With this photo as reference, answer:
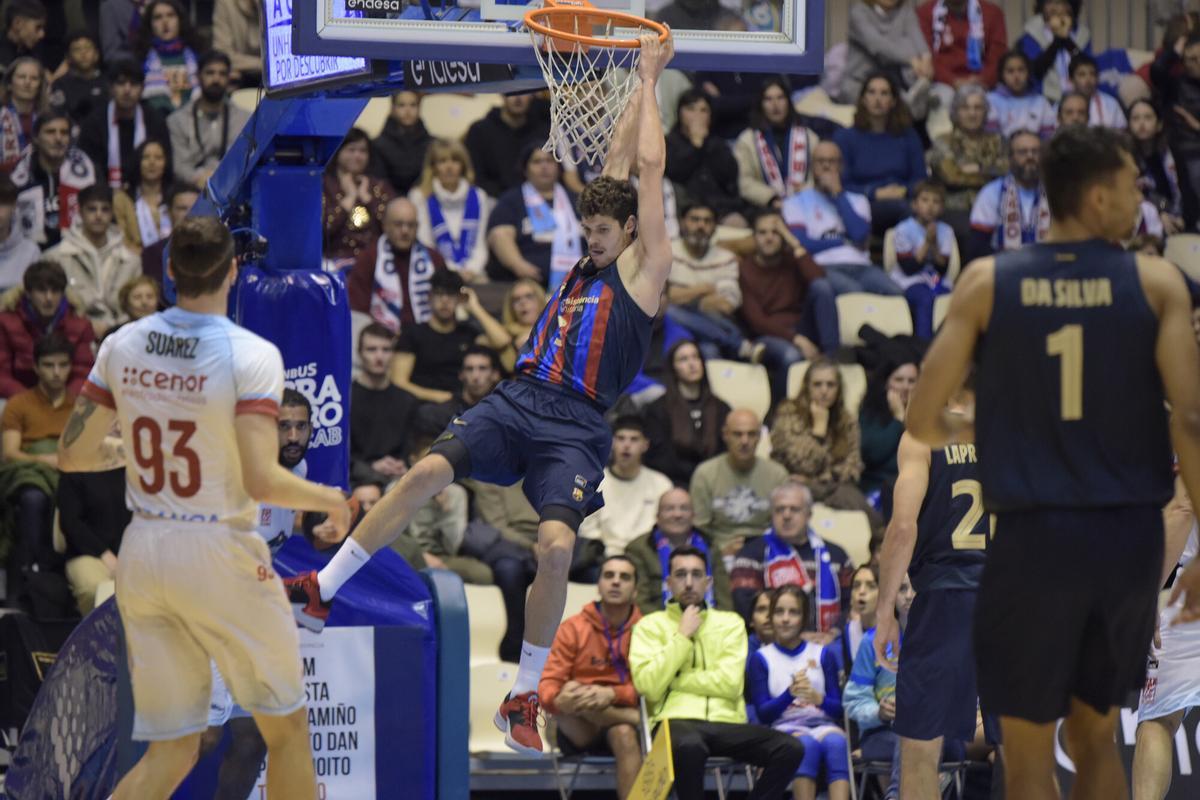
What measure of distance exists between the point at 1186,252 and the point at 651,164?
9476mm

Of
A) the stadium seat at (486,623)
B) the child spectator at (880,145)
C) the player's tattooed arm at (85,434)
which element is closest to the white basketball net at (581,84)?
the player's tattooed arm at (85,434)

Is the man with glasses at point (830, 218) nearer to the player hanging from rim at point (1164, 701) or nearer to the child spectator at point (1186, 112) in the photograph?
the child spectator at point (1186, 112)

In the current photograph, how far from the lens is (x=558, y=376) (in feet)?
27.0

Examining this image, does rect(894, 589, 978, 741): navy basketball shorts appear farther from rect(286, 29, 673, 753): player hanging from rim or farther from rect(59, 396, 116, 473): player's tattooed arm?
rect(59, 396, 116, 473): player's tattooed arm

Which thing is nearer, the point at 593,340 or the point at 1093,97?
the point at 593,340

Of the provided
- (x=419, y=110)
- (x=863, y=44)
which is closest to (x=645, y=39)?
(x=419, y=110)

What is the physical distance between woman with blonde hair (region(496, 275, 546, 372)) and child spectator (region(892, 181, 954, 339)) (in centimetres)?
342

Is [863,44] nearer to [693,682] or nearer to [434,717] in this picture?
[693,682]

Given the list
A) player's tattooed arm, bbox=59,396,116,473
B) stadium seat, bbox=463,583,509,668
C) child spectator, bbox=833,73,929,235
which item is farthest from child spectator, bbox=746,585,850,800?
child spectator, bbox=833,73,929,235

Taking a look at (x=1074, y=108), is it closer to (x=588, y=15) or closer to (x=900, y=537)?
(x=588, y=15)

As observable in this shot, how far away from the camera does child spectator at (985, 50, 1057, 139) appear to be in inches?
658

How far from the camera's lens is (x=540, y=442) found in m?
8.09

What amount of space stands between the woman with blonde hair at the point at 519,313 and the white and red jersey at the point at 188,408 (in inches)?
275

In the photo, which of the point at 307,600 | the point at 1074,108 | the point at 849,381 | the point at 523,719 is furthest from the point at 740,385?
the point at 307,600
